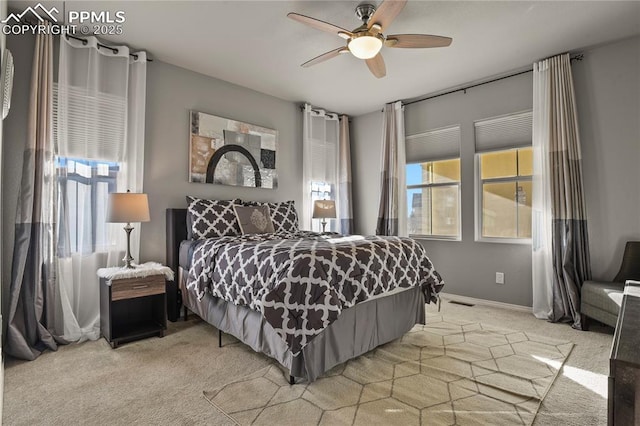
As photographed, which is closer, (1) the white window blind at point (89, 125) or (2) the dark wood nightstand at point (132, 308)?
(2) the dark wood nightstand at point (132, 308)

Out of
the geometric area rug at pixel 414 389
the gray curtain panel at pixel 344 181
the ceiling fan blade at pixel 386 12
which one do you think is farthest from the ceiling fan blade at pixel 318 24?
the gray curtain panel at pixel 344 181

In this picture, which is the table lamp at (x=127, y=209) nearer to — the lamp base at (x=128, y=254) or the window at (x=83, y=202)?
the lamp base at (x=128, y=254)

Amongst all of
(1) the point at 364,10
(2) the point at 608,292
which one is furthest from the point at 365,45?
(2) the point at 608,292

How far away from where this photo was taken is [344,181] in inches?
205

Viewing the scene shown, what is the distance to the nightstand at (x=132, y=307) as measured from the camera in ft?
8.43

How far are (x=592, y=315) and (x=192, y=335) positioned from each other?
3611 millimetres

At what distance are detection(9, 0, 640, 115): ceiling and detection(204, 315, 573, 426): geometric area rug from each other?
273cm

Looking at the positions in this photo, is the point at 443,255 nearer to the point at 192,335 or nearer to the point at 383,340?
the point at 383,340

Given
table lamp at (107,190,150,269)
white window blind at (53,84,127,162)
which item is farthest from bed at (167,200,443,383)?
white window blind at (53,84,127,162)

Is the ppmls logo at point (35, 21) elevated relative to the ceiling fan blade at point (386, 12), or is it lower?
elevated

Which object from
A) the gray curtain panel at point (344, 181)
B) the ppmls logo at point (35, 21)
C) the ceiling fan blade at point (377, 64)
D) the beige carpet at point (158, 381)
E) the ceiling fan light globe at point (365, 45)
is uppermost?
the ppmls logo at point (35, 21)

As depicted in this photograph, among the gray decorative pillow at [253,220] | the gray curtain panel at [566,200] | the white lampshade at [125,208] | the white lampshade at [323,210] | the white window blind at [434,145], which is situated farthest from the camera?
the white lampshade at [323,210]

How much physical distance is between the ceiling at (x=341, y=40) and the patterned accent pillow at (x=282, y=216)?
1.55 meters

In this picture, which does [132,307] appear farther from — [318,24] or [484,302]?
[484,302]
